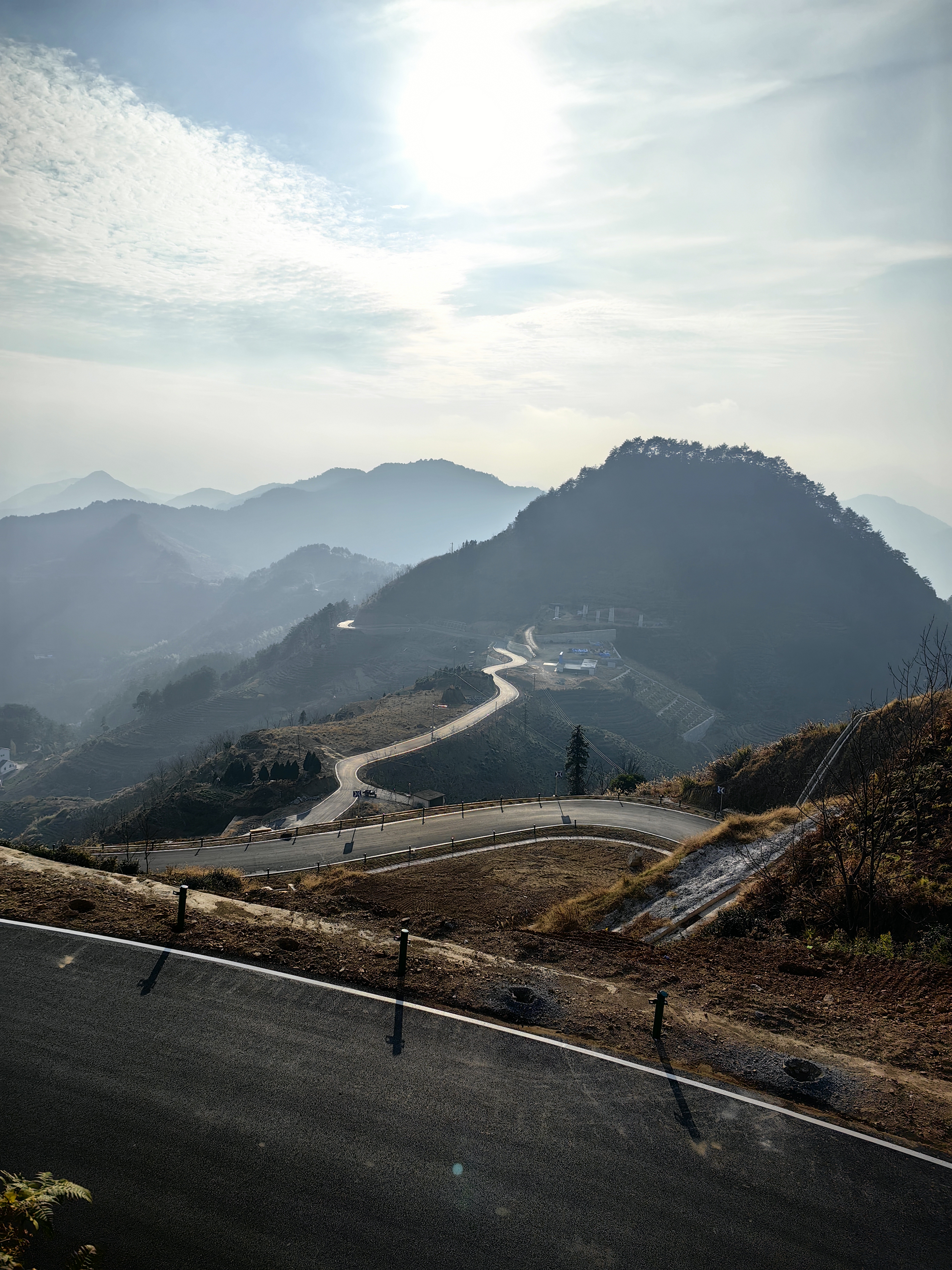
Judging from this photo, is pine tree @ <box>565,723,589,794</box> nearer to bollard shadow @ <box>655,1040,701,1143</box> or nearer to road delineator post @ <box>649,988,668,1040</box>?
road delineator post @ <box>649,988,668,1040</box>

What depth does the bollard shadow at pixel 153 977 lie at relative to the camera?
9023 millimetres

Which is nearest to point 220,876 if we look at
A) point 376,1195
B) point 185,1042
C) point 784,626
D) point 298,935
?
point 298,935

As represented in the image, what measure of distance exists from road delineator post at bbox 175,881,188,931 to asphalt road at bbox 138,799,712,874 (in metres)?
25.3

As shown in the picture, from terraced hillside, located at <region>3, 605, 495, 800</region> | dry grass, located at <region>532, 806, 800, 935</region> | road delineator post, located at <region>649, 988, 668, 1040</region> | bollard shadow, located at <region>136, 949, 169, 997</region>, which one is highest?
road delineator post, located at <region>649, 988, 668, 1040</region>

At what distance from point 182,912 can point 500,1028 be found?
5.48m

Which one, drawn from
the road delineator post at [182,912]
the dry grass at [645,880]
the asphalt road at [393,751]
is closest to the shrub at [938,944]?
the dry grass at [645,880]

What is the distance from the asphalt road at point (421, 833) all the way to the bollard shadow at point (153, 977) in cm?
2624

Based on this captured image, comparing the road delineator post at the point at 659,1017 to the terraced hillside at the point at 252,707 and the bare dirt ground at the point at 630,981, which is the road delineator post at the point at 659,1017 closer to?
the bare dirt ground at the point at 630,981

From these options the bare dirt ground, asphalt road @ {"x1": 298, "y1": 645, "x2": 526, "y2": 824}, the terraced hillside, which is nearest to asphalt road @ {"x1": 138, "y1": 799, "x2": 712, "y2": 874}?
asphalt road @ {"x1": 298, "y1": 645, "x2": 526, "y2": 824}

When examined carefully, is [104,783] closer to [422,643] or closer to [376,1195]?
[422,643]

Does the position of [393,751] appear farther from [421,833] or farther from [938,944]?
[938,944]

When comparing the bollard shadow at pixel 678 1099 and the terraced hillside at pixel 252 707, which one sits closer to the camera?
the bollard shadow at pixel 678 1099

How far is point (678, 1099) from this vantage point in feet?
24.8

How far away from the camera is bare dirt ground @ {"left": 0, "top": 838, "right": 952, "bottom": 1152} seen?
8.00 m
